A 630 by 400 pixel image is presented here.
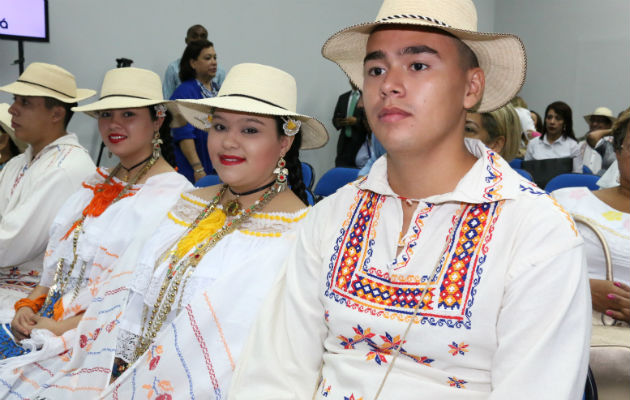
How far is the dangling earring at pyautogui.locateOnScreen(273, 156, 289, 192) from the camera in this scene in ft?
6.84

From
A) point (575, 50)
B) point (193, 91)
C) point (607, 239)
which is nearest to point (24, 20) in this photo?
point (193, 91)

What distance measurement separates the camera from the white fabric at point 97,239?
2.24 meters

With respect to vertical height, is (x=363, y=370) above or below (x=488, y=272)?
below

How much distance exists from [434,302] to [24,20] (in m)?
5.13

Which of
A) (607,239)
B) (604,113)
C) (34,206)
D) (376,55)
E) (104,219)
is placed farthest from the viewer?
(604,113)

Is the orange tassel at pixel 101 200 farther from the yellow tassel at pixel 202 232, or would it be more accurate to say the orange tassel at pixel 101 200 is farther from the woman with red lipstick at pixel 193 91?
the woman with red lipstick at pixel 193 91

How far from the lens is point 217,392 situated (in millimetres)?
1690

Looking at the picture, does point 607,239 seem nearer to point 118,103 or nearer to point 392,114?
point 392,114

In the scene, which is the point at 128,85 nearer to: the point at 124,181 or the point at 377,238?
the point at 124,181

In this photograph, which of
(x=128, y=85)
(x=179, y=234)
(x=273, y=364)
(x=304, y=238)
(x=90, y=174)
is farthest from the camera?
(x=90, y=174)

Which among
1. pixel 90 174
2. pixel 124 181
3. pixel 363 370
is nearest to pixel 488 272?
pixel 363 370

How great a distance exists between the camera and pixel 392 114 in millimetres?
1375

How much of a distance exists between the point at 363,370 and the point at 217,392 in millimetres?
532

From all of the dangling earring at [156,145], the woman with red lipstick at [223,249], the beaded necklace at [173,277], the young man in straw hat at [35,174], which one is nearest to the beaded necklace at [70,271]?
the dangling earring at [156,145]
